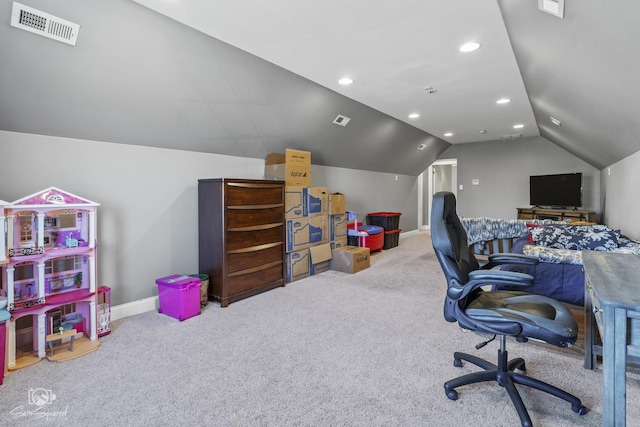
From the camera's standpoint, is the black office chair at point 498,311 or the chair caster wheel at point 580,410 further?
the chair caster wheel at point 580,410

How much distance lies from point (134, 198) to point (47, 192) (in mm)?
819

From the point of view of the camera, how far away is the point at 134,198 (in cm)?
313

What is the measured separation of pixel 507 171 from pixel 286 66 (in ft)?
22.2

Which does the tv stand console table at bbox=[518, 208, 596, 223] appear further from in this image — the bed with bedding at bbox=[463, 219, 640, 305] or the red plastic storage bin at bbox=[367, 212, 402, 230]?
the bed with bedding at bbox=[463, 219, 640, 305]

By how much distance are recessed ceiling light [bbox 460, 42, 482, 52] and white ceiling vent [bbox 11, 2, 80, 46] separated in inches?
120

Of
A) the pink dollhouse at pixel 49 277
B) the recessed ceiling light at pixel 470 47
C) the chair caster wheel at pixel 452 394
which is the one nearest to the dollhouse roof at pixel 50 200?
the pink dollhouse at pixel 49 277

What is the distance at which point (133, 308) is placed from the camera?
10.2 ft

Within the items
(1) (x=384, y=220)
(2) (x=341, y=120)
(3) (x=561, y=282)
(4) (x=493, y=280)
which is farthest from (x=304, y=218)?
(4) (x=493, y=280)

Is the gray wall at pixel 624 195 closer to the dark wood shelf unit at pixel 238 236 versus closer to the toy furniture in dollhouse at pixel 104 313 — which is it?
the dark wood shelf unit at pixel 238 236

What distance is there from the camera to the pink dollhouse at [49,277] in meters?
2.22

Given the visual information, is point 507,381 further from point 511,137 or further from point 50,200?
point 511,137

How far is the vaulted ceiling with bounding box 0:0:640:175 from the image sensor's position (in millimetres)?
2125

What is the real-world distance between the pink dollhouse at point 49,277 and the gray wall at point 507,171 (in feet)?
27.3

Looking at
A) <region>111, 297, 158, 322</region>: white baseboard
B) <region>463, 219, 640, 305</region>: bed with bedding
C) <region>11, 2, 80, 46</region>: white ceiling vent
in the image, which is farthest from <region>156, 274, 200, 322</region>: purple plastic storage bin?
<region>463, 219, 640, 305</region>: bed with bedding
